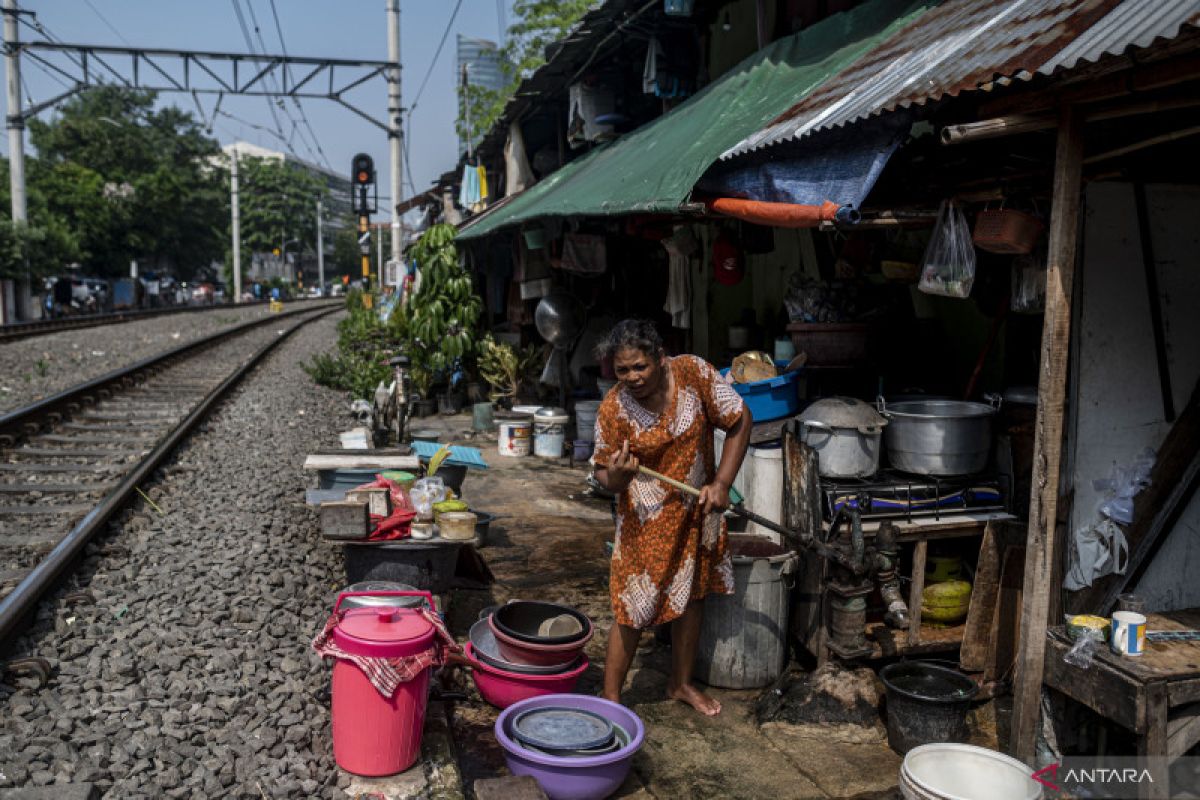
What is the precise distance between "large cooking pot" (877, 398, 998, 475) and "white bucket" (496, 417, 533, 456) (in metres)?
5.82

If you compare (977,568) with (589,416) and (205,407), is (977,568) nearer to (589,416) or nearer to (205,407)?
(589,416)

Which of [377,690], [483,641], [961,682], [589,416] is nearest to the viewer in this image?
[377,690]

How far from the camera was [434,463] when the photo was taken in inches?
234

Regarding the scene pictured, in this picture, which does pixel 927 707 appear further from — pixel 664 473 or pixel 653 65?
pixel 653 65

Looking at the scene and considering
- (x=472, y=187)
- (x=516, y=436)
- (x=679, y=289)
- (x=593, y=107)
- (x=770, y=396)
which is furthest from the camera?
(x=472, y=187)

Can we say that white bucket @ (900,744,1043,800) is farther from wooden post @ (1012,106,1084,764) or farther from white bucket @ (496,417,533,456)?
white bucket @ (496,417,533,456)

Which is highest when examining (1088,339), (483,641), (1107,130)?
(1107,130)

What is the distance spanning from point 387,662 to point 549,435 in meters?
6.72

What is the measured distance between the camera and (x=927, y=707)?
384cm

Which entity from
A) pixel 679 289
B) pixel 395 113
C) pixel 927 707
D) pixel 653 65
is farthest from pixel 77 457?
pixel 395 113

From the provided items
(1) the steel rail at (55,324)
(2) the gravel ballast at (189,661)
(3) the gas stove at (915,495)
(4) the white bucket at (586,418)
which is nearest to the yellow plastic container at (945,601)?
(3) the gas stove at (915,495)

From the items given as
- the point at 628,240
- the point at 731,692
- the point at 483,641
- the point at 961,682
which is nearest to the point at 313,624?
the point at 483,641

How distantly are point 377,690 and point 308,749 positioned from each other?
55 cm

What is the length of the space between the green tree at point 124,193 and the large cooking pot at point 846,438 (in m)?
39.1
